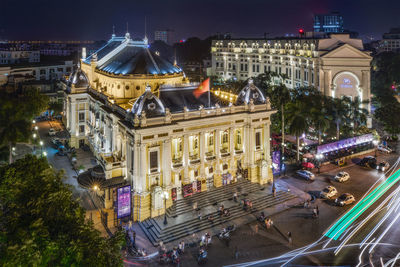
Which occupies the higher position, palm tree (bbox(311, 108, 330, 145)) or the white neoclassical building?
the white neoclassical building

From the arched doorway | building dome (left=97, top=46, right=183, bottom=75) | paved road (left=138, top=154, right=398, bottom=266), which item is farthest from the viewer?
the arched doorway

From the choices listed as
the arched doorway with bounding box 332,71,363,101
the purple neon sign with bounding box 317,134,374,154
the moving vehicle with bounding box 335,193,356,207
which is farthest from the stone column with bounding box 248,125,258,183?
the arched doorway with bounding box 332,71,363,101

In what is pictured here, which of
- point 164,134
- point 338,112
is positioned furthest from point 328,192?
point 164,134

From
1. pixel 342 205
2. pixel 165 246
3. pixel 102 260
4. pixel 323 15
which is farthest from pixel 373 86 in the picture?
pixel 102 260

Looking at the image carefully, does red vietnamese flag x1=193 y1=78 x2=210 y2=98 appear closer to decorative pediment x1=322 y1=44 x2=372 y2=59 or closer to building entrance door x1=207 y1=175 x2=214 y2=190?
building entrance door x1=207 y1=175 x2=214 y2=190

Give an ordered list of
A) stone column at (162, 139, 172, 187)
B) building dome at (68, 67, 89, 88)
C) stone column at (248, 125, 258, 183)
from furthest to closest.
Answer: building dome at (68, 67, 89, 88), stone column at (248, 125, 258, 183), stone column at (162, 139, 172, 187)

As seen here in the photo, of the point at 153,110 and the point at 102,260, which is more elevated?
the point at 153,110

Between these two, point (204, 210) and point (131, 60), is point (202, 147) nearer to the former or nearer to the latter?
point (204, 210)

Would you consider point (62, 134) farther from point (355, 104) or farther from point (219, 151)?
point (355, 104)
